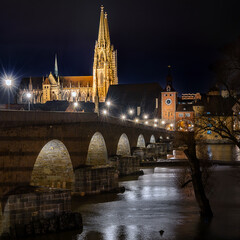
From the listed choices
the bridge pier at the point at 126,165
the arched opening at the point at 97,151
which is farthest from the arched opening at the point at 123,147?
the arched opening at the point at 97,151

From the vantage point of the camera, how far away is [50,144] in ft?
81.8

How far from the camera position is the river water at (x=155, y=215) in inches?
731

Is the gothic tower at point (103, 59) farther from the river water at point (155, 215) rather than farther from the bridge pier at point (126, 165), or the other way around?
the river water at point (155, 215)

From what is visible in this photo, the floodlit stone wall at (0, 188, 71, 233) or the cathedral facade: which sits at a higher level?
the cathedral facade

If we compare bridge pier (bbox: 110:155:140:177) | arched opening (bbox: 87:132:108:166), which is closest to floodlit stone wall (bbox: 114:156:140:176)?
bridge pier (bbox: 110:155:140:177)

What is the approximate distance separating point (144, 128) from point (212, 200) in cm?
3541

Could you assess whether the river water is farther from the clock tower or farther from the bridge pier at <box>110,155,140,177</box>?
the clock tower

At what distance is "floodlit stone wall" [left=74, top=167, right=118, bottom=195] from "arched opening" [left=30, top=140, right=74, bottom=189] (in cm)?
56

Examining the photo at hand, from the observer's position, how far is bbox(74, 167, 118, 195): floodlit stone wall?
85.5 ft


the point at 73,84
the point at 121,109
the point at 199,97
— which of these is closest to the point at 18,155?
the point at 121,109

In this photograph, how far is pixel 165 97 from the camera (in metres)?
118

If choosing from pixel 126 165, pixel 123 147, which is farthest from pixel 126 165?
pixel 123 147

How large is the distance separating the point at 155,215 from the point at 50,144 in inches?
298

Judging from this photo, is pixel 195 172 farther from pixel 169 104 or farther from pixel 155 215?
pixel 169 104
